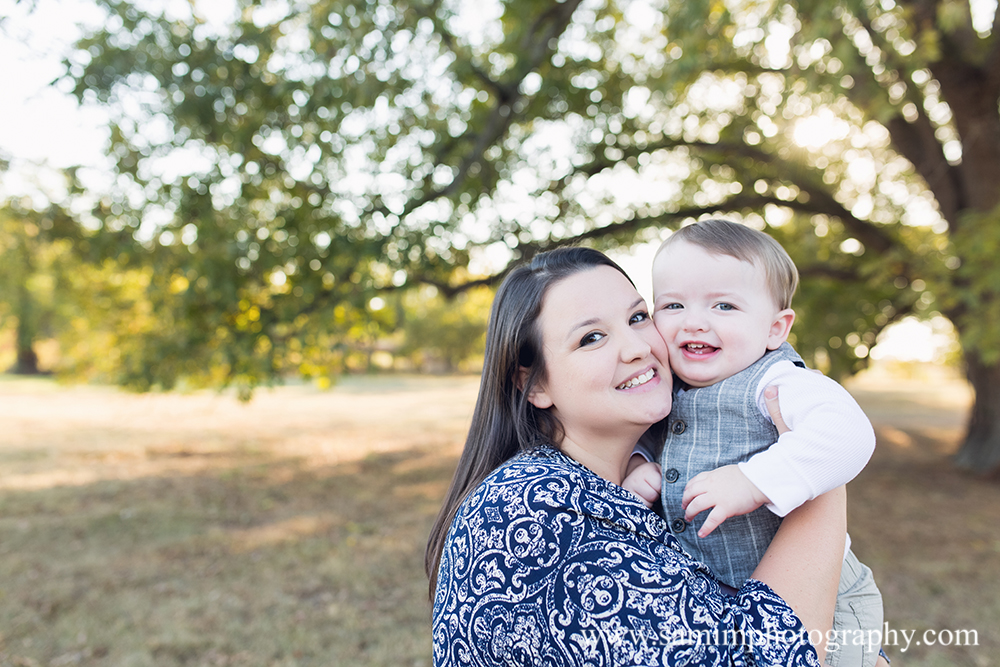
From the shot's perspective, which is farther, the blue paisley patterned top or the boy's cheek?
the boy's cheek

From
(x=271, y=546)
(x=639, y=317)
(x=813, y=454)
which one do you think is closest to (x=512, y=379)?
(x=639, y=317)

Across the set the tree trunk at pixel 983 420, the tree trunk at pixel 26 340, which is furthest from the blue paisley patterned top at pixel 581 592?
the tree trunk at pixel 26 340

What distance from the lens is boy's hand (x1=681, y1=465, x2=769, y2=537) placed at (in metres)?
1.52

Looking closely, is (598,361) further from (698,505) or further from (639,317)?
(698,505)

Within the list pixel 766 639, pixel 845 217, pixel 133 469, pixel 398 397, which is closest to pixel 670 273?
pixel 766 639

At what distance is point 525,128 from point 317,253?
353 cm

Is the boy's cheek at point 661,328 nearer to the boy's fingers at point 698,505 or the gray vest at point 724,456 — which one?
the gray vest at point 724,456

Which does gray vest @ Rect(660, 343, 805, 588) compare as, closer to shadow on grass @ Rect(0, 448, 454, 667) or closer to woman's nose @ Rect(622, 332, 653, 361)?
woman's nose @ Rect(622, 332, 653, 361)

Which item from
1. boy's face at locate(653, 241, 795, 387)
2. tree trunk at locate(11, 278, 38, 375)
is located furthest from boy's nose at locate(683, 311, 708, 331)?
tree trunk at locate(11, 278, 38, 375)

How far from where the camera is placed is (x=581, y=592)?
131 cm

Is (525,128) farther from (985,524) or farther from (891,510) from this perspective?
(985,524)

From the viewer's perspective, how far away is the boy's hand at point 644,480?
1.80 metres

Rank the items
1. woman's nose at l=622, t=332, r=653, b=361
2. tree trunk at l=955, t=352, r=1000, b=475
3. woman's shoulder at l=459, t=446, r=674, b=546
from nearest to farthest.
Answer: woman's shoulder at l=459, t=446, r=674, b=546
woman's nose at l=622, t=332, r=653, b=361
tree trunk at l=955, t=352, r=1000, b=475

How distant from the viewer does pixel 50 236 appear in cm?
734
